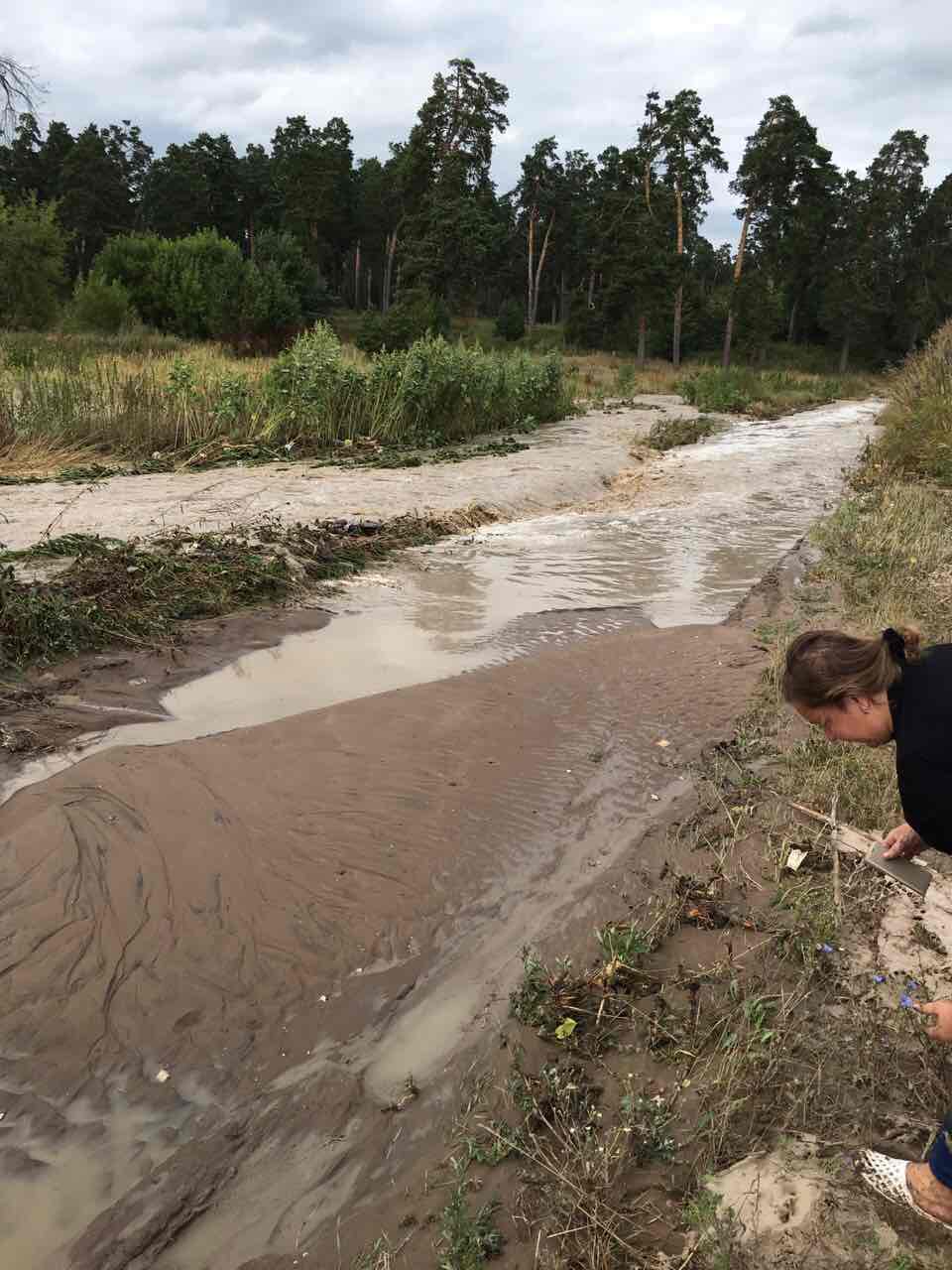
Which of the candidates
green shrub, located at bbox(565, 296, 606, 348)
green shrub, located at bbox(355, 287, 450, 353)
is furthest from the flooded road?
green shrub, located at bbox(565, 296, 606, 348)

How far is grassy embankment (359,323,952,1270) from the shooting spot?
2037mm

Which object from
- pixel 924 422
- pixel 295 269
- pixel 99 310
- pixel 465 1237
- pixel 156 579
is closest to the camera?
pixel 465 1237

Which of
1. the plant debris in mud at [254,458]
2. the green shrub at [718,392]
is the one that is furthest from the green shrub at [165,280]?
the plant debris in mud at [254,458]

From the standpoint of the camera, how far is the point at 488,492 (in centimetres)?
1135

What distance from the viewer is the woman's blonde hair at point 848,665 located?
7.30 ft

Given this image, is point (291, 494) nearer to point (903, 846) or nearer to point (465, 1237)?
point (903, 846)

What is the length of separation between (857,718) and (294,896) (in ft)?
7.34

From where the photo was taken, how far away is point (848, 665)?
2.25 m

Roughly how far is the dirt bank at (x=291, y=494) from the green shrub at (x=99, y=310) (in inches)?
813

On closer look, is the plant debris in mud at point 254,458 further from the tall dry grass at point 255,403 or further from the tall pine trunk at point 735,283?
the tall pine trunk at point 735,283

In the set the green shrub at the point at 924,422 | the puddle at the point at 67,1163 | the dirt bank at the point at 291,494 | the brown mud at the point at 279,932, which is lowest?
the puddle at the point at 67,1163

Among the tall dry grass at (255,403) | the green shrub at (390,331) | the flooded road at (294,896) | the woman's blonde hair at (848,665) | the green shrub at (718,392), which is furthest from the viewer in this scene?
the green shrub at (390,331)

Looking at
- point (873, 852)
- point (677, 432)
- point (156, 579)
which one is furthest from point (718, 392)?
point (873, 852)

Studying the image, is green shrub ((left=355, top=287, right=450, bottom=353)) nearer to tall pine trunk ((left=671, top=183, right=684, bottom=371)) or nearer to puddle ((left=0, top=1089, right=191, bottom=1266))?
tall pine trunk ((left=671, top=183, right=684, bottom=371))
